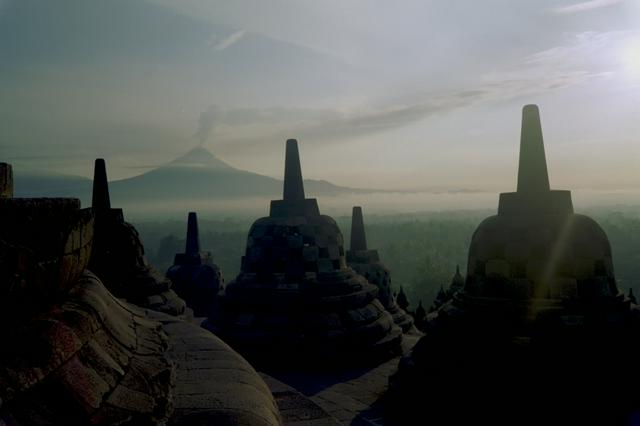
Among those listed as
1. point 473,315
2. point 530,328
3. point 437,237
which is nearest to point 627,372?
point 530,328

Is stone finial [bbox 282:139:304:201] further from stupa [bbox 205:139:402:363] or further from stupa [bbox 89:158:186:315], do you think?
stupa [bbox 89:158:186:315]

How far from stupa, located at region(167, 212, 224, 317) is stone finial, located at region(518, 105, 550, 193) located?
12.3 meters

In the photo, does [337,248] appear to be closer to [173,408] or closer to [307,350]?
[307,350]

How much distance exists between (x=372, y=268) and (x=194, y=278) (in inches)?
263

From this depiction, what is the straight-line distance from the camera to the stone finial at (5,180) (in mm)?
2588

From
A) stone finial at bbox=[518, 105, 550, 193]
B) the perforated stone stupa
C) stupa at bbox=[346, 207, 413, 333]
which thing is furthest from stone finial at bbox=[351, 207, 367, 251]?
stone finial at bbox=[518, 105, 550, 193]

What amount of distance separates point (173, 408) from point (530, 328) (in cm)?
634

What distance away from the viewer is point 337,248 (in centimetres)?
1230

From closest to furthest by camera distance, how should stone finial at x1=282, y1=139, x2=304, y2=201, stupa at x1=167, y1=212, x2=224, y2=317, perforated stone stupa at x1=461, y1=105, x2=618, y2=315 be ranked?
perforated stone stupa at x1=461, y1=105, x2=618, y2=315
stone finial at x1=282, y1=139, x2=304, y2=201
stupa at x1=167, y1=212, x2=224, y2=317

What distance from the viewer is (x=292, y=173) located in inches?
489

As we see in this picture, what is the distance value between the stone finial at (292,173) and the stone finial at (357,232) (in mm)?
4613

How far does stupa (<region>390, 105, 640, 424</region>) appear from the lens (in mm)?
6648

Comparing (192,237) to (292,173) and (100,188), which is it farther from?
(100,188)

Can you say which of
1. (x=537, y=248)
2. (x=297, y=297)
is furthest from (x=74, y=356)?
(x=297, y=297)
